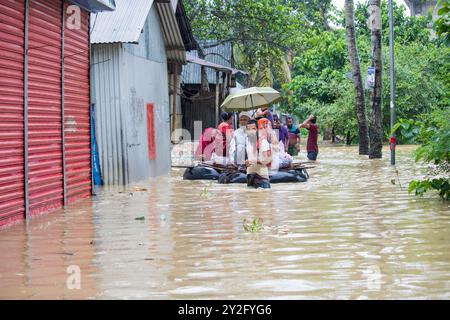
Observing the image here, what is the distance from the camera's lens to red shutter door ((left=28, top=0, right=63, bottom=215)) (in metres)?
12.6

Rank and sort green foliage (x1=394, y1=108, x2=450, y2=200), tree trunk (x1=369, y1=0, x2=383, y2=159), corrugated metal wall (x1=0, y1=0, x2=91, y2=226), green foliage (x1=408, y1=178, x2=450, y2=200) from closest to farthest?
corrugated metal wall (x1=0, y1=0, x2=91, y2=226), green foliage (x1=394, y1=108, x2=450, y2=200), green foliage (x1=408, y1=178, x2=450, y2=200), tree trunk (x1=369, y1=0, x2=383, y2=159)

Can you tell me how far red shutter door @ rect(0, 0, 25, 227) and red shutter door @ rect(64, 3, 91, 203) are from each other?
2409 mm

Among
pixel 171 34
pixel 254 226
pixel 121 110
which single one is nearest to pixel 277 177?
pixel 121 110

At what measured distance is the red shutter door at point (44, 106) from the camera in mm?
12641

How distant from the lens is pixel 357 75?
29.6 metres

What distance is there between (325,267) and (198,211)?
219 inches

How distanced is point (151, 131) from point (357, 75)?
1081 cm

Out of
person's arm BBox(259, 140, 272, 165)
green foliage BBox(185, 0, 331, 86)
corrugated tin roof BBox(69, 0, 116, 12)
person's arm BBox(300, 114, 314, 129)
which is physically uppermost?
green foliage BBox(185, 0, 331, 86)

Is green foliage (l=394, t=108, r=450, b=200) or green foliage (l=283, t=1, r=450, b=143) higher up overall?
green foliage (l=283, t=1, r=450, b=143)

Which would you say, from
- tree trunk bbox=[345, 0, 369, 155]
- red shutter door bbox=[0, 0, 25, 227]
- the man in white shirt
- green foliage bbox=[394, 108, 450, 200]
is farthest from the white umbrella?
red shutter door bbox=[0, 0, 25, 227]

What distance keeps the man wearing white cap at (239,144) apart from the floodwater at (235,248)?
2.73 metres

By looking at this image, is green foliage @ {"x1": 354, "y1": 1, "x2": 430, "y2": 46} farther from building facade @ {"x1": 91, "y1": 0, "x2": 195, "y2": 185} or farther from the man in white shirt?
the man in white shirt

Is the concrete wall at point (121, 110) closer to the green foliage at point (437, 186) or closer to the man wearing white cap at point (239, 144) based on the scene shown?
the man wearing white cap at point (239, 144)

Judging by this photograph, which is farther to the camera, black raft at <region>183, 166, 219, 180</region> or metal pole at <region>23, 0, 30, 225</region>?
black raft at <region>183, 166, 219, 180</region>
